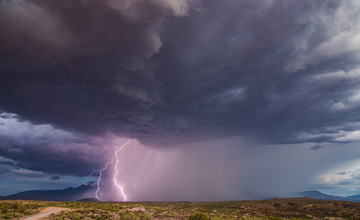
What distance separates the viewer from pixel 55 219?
98.9ft

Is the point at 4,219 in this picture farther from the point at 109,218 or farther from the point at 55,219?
the point at 109,218

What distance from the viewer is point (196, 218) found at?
3731 centimetres

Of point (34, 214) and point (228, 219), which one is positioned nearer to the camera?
point (34, 214)

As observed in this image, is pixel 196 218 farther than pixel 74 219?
Yes

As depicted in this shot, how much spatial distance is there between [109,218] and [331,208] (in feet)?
252

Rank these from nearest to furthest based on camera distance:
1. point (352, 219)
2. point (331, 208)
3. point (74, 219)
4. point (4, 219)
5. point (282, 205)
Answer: point (4, 219) → point (74, 219) → point (352, 219) → point (331, 208) → point (282, 205)

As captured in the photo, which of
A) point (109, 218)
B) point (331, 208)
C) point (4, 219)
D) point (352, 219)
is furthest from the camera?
point (331, 208)

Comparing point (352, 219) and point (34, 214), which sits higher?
point (34, 214)

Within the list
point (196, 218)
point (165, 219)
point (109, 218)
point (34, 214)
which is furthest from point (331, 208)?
point (34, 214)

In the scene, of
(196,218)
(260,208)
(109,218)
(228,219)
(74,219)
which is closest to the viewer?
(74,219)

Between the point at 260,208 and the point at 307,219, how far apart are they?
89.7 feet

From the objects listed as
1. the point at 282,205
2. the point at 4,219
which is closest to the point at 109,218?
the point at 4,219

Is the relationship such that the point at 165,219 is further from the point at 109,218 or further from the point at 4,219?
the point at 4,219

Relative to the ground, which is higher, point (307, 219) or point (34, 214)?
point (34, 214)
